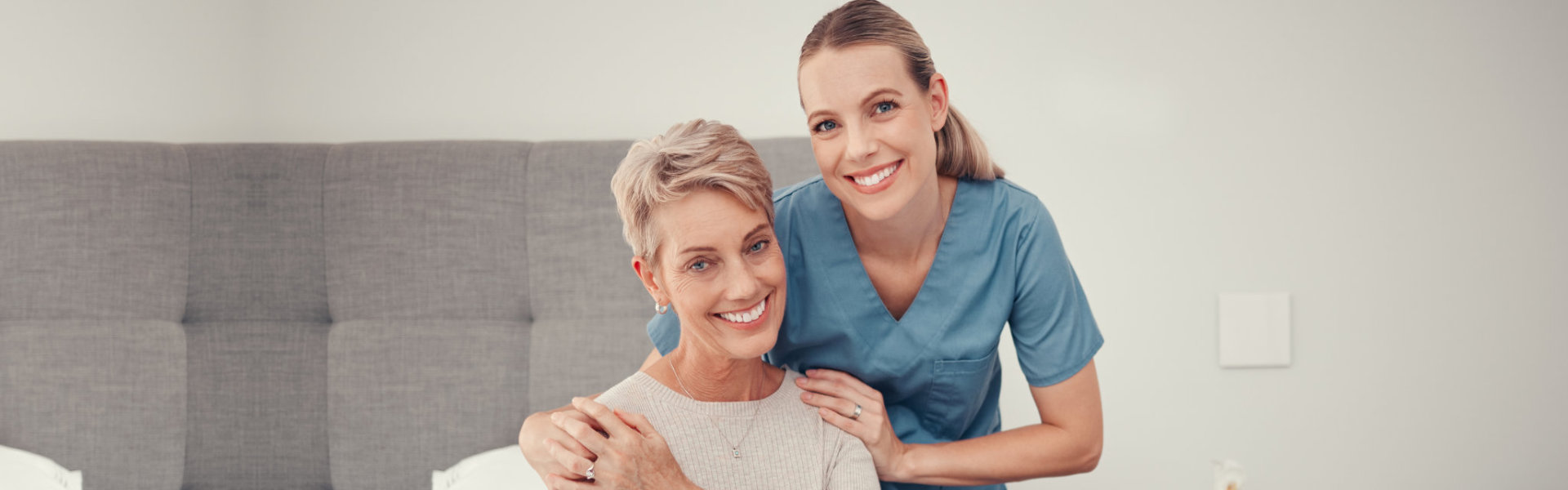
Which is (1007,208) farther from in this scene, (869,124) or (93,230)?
(93,230)

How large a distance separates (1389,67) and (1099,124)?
65 cm

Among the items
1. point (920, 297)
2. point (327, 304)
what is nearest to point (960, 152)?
point (920, 297)

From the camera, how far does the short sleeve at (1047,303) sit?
135 centimetres

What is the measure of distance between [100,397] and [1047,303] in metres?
1.84

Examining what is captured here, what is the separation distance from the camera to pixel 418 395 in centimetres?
193

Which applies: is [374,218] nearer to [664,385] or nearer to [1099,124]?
[664,385]

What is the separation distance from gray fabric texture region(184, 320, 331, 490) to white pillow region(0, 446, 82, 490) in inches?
8.6

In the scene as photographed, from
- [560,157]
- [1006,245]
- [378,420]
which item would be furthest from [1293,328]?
[378,420]

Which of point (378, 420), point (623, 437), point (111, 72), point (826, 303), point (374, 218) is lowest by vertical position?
point (378, 420)

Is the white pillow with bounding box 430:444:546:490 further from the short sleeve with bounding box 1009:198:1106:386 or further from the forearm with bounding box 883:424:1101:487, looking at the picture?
the short sleeve with bounding box 1009:198:1106:386

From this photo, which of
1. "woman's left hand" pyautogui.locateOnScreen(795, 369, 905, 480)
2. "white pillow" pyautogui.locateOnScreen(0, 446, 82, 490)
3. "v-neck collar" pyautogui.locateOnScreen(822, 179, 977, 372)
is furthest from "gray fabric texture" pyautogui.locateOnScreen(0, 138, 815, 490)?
"woman's left hand" pyautogui.locateOnScreen(795, 369, 905, 480)

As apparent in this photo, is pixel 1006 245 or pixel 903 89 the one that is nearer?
pixel 903 89

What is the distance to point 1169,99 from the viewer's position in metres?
2.01

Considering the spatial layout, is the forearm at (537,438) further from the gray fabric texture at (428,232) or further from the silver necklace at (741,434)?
the gray fabric texture at (428,232)
